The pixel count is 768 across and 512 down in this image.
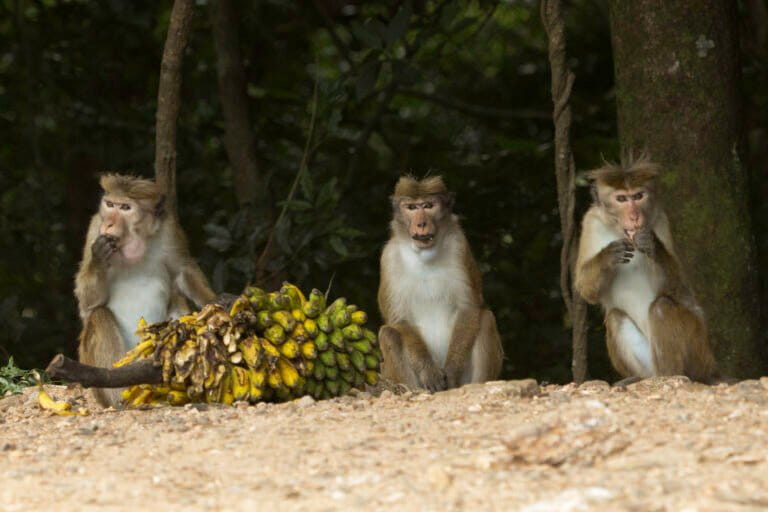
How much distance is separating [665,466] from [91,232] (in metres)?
4.24

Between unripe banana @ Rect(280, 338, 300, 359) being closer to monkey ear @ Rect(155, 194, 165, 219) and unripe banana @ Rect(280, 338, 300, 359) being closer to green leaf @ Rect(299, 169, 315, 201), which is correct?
monkey ear @ Rect(155, 194, 165, 219)

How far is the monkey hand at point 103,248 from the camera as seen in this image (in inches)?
276

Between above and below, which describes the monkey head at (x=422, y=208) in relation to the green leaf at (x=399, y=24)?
below

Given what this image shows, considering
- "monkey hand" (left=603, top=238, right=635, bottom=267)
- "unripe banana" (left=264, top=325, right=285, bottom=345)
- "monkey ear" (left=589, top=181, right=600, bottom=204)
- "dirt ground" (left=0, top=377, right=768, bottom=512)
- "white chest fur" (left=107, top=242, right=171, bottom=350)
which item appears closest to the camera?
"dirt ground" (left=0, top=377, right=768, bottom=512)

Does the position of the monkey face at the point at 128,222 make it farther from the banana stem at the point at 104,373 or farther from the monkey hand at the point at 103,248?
the banana stem at the point at 104,373

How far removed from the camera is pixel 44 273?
33.8ft

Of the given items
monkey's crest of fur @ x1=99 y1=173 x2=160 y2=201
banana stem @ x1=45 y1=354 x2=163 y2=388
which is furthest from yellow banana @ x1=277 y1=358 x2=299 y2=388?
monkey's crest of fur @ x1=99 y1=173 x2=160 y2=201

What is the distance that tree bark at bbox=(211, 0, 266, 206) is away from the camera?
1001 centimetres

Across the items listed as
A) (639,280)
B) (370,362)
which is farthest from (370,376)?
(639,280)

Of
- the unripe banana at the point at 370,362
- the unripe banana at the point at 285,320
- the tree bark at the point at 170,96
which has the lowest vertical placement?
the unripe banana at the point at 370,362

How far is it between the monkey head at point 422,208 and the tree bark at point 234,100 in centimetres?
232

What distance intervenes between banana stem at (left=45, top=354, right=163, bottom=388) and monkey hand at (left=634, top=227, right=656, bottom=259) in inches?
105

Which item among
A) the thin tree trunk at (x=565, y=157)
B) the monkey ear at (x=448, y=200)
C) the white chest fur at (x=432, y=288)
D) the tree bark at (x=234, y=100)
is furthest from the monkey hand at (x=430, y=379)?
the tree bark at (x=234, y=100)

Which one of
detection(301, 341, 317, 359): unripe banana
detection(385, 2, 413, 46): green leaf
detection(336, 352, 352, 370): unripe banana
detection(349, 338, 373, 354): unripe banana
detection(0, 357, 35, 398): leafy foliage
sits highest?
detection(385, 2, 413, 46): green leaf
